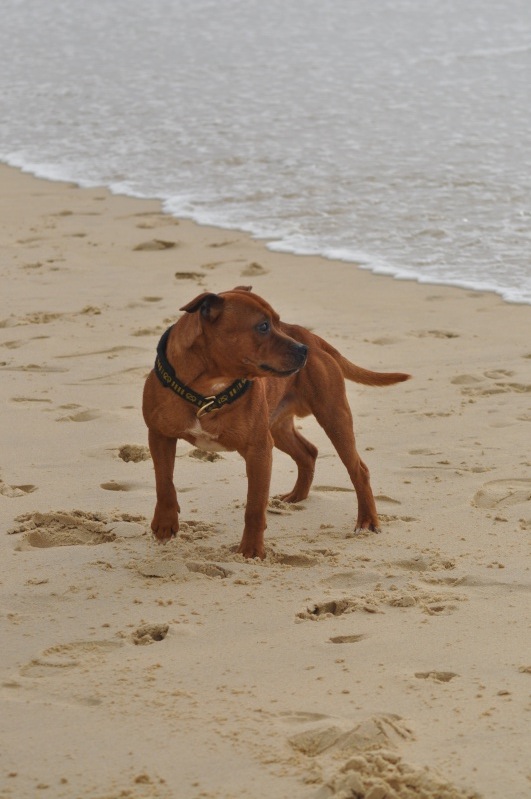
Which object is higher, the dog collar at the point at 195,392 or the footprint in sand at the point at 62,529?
the dog collar at the point at 195,392

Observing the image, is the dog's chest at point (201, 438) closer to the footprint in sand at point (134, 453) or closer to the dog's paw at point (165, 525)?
the dog's paw at point (165, 525)

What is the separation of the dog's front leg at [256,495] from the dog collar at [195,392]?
0.22m

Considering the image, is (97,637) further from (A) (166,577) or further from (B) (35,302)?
(B) (35,302)

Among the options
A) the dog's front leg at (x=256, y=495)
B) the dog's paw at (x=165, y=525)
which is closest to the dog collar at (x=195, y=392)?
the dog's front leg at (x=256, y=495)

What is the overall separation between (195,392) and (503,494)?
5.11 ft

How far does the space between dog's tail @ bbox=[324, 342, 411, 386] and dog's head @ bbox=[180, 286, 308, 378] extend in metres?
0.86

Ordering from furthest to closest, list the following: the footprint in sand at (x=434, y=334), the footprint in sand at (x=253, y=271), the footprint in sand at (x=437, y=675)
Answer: the footprint in sand at (x=253, y=271)
the footprint in sand at (x=434, y=334)
the footprint in sand at (x=437, y=675)

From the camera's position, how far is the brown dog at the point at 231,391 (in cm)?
424

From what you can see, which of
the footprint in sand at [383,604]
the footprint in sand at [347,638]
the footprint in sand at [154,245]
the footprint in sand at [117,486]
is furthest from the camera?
the footprint in sand at [154,245]

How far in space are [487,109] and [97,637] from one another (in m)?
12.2

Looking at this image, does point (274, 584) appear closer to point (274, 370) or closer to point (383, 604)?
point (383, 604)

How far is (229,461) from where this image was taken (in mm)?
5539

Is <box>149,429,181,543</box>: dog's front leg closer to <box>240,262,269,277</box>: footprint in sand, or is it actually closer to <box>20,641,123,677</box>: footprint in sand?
<box>20,641,123,677</box>: footprint in sand

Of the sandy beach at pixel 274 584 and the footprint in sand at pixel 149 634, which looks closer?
the sandy beach at pixel 274 584
